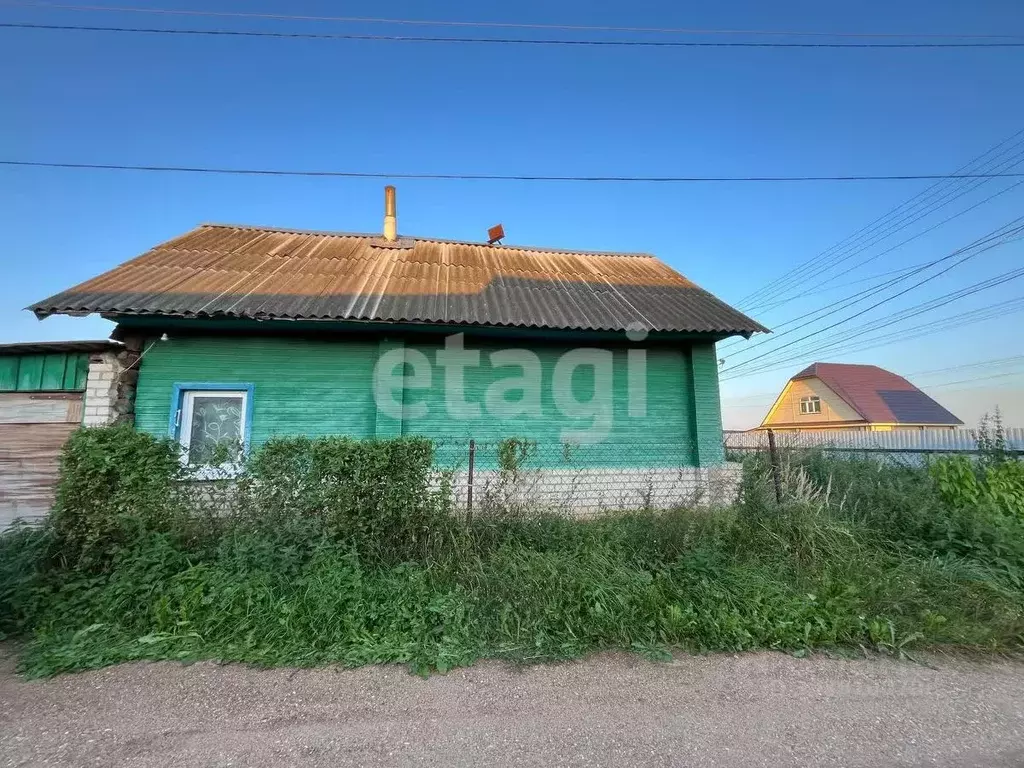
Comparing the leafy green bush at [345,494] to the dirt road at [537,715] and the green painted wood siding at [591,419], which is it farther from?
the green painted wood siding at [591,419]

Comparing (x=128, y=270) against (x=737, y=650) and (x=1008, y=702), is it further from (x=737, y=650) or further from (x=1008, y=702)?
(x=1008, y=702)

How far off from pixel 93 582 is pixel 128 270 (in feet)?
17.4

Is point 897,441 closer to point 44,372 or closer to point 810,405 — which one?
point 44,372

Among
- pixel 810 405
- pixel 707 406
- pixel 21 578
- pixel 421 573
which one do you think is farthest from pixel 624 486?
pixel 810 405

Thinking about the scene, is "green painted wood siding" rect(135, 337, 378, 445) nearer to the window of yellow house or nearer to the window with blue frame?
the window with blue frame

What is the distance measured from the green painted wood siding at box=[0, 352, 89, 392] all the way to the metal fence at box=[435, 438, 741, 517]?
442cm

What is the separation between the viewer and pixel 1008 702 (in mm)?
2713

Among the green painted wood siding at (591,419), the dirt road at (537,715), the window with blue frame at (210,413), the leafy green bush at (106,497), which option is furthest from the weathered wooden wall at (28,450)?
the green painted wood siding at (591,419)

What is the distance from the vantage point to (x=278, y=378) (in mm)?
6398

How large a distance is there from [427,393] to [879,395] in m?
33.3

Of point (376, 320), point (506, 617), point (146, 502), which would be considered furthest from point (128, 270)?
point (506, 617)

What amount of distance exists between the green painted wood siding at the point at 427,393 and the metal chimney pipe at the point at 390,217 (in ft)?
14.1

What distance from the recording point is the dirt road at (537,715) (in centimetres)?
223

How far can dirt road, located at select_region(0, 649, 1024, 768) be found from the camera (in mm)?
2229
